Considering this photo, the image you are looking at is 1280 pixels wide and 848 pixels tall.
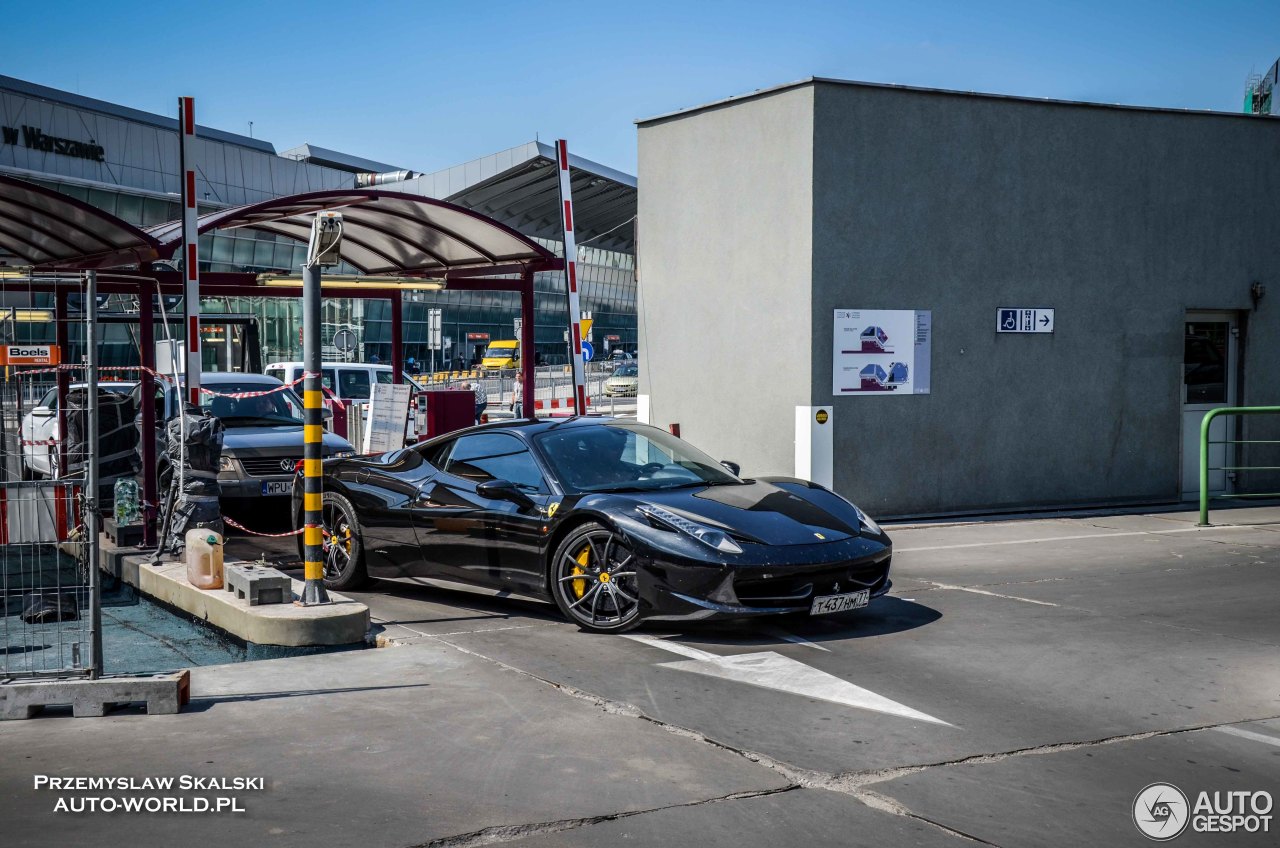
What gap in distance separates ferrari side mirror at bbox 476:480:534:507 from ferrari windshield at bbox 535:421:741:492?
0.27 m

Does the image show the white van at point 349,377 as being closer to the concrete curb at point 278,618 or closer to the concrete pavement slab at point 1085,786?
the concrete curb at point 278,618

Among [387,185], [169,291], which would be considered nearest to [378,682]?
[169,291]

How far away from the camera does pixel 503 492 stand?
8.36 meters

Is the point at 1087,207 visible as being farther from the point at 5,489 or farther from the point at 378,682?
the point at 5,489

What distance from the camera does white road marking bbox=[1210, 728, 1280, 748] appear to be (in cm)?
542

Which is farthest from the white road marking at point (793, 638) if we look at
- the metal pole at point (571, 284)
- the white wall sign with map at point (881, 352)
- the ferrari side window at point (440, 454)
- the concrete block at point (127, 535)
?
the concrete block at point (127, 535)

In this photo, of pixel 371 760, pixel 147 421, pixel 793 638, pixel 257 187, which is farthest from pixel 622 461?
pixel 257 187

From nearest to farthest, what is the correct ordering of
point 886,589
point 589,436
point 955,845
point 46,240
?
point 955,845, point 886,589, point 589,436, point 46,240

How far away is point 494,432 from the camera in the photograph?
8.92 m

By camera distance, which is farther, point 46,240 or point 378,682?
point 46,240

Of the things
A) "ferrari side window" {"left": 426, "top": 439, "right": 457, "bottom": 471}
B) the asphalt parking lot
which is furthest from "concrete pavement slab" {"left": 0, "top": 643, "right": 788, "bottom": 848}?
"ferrari side window" {"left": 426, "top": 439, "right": 457, "bottom": 471}

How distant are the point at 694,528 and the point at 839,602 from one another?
0.98 m

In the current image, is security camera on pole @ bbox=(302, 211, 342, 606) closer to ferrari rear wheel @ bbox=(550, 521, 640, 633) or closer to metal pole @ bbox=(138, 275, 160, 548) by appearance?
ferrari rear wheel @ bbox=(550, 521, 640, 633)

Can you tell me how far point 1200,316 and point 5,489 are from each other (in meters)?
13.7
